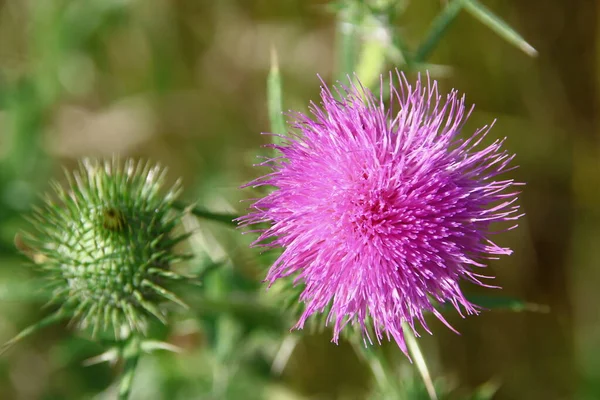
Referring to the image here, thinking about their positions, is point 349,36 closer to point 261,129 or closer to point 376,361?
point 376,361

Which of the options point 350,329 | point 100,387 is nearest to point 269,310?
point 350,329

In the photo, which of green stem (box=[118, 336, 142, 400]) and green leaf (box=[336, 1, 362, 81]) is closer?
green stem (box=[118, 336, 142, 400])

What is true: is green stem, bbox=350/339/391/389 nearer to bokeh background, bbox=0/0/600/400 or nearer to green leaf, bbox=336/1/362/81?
bokeh background, bbox=0/0/600/400

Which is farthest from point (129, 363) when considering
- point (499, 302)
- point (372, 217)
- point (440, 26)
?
point (440, 26)

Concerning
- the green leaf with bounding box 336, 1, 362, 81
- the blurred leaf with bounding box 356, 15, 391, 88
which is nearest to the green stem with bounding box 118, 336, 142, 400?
the green leaf with bounding box 336, 1, 362, 81

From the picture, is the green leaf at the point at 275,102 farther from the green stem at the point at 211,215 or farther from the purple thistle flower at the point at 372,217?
the green stem at the point at 211,215

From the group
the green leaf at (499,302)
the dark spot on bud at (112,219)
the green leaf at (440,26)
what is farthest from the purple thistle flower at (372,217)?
the dark spot on bud at (112,219)

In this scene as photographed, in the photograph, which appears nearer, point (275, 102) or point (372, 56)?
point (275, 102)
